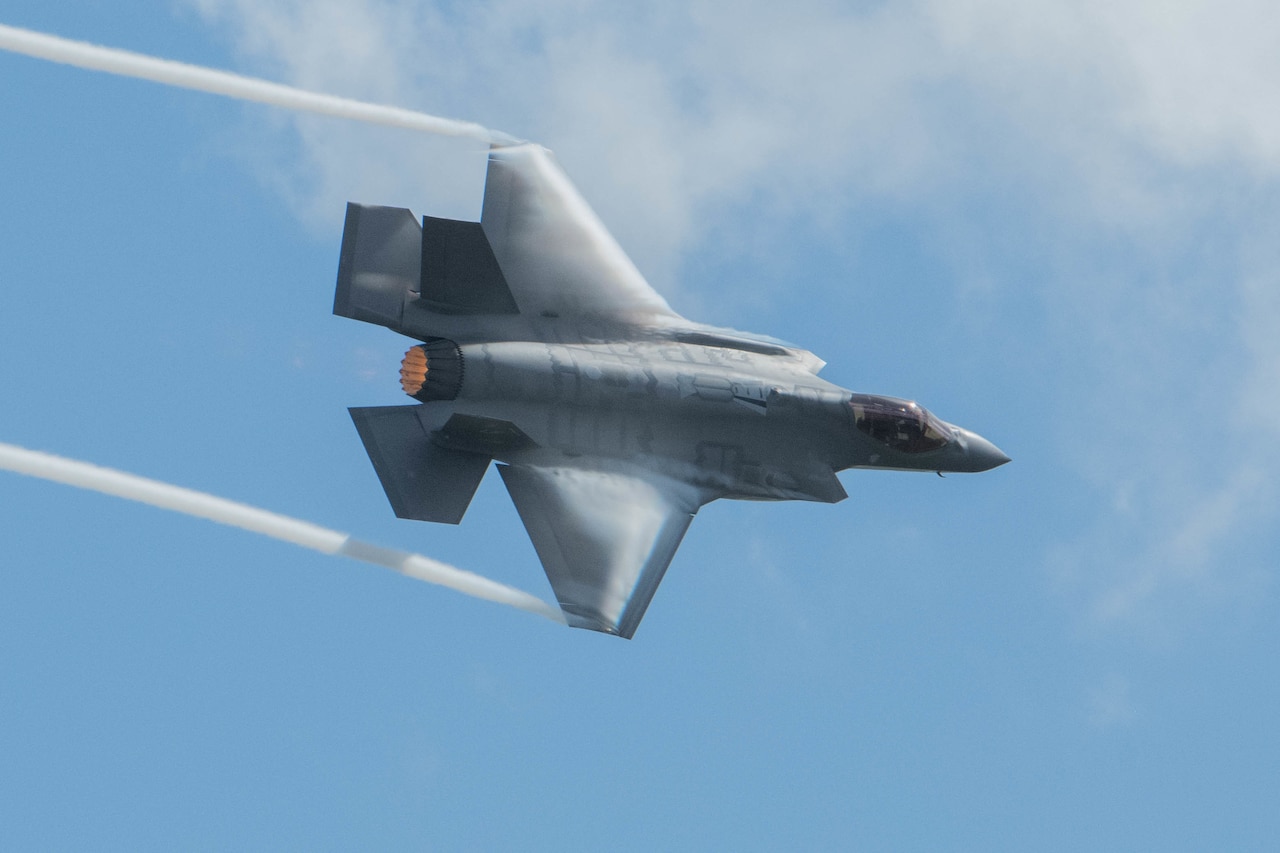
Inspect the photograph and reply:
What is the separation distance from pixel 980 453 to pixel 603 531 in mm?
7336

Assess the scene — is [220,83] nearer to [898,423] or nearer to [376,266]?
[376,266]

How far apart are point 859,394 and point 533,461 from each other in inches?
227

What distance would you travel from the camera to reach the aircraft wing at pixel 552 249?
30.5 meters

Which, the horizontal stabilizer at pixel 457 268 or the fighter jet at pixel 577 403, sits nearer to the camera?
the fighter jet at pixel 577 403

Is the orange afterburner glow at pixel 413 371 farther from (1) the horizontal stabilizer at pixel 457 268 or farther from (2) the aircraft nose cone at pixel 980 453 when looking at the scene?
(2) the aircraft nose cone at pixel 980 453

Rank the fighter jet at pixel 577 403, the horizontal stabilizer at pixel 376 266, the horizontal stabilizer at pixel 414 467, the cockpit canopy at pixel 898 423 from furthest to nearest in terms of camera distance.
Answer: the cockpit canopy at pixel 898 423, the horizontal stabilizer at pixel 376 266, the fighter jet at pixel 577 403, the horizontal stabilizer at pixel 414 467

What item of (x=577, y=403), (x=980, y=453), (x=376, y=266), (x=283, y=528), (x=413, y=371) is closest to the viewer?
(x=283, y=528)

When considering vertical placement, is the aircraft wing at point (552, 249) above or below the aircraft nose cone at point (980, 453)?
above

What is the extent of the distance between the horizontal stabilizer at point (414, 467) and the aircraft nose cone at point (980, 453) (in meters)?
8.72

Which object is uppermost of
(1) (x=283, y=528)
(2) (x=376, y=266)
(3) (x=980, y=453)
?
(2) (x=376, y=266)

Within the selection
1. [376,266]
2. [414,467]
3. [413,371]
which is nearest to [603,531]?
[414,467]

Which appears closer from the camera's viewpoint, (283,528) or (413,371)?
(283,528)

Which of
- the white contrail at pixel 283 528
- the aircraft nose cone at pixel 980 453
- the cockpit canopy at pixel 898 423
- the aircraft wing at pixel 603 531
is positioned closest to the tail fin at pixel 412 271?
the aircraft wing at pixel 603 531

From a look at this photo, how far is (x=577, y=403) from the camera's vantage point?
29156 millimetres
